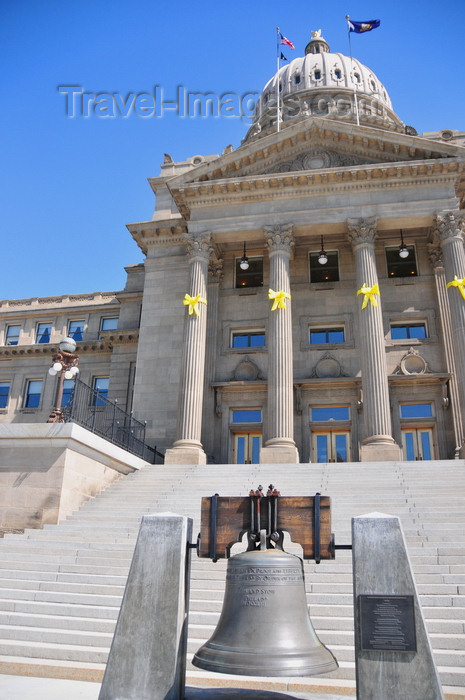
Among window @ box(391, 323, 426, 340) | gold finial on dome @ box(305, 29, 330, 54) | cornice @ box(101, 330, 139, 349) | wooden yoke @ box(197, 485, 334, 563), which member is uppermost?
gold finial on dome @ box(305, 29, 330, 54)

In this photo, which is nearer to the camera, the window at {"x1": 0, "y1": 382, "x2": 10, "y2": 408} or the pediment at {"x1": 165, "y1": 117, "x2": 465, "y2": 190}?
the pediment at {"x1": 165, "y1": 117, "x2": 465, "y2": 190}

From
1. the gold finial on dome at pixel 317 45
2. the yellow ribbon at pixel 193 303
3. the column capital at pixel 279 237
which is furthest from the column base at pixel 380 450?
the gold finial on dome at pixel 317 45

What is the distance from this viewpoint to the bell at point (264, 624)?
17.3 feet

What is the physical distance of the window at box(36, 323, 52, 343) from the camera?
44812mm

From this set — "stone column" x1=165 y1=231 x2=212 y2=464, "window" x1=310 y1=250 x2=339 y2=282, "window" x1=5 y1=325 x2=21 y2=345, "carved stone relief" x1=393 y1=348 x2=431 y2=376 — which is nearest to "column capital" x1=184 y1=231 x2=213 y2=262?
"stone column" x1=165 y1=231 x2=212 y2=464

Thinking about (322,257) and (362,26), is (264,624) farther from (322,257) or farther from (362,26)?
(362,26)

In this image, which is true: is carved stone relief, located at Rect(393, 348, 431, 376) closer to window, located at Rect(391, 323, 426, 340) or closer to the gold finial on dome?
window, located at Rect(391, 323, 426, 340)

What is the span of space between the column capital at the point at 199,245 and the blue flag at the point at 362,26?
20.1 metres

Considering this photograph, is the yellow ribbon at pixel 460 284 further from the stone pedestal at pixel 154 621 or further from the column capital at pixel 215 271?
the stone pedestal at pixel 154 621

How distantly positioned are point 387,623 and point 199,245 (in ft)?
83.9

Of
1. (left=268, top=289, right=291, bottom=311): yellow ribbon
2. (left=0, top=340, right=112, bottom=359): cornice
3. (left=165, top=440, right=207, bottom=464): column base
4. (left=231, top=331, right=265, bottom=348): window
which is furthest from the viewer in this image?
(left=0, top=340, right=112, bottom=359): cornice

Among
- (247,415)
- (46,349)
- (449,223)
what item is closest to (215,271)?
(247,415)

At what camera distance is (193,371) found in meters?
26.7

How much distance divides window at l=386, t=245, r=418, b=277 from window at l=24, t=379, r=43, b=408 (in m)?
26.3
